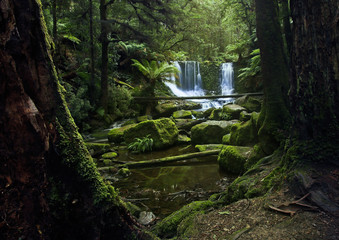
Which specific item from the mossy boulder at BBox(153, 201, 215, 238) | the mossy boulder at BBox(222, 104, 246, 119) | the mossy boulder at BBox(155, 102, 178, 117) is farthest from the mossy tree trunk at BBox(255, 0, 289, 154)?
the mossy boulder at BBox(155, 102, 178, 117)

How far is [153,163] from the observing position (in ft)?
19.6

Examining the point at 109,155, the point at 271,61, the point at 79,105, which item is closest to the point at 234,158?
the point at 271,61

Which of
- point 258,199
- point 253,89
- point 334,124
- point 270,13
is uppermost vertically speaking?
point 270,13

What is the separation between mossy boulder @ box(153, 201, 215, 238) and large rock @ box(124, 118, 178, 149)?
454 cm

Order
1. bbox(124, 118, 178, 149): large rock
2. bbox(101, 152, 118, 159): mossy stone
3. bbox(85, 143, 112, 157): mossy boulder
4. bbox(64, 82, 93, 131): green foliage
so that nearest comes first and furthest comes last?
bbox(101, 152, 118, 159): mossy stone
bbox(85, 143, 112, 157): mossy boulder
bbox(124, 118, 178, 149): large rock
bbox(64, 82, 93, 131): green foliage

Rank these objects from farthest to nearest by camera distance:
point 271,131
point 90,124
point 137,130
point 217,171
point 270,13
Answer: point 90,124
point 137,130
point 217,171
point 270,13
point 271,131

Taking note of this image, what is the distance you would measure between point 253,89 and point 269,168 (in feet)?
44.3

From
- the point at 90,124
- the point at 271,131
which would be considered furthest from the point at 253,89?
the point at 271,131

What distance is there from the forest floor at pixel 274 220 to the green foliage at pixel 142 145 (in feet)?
15.6

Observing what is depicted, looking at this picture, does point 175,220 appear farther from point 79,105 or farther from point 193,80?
point 193,80

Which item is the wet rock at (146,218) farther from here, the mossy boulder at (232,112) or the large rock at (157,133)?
the mossy boulder at (232,112)

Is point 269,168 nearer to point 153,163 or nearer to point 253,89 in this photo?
point 153,163

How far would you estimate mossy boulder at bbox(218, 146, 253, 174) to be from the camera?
Answer: 4945mm

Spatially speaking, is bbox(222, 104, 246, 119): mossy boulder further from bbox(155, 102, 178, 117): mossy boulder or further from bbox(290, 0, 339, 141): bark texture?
bbox(290, 0, 339, 141): bark texture
